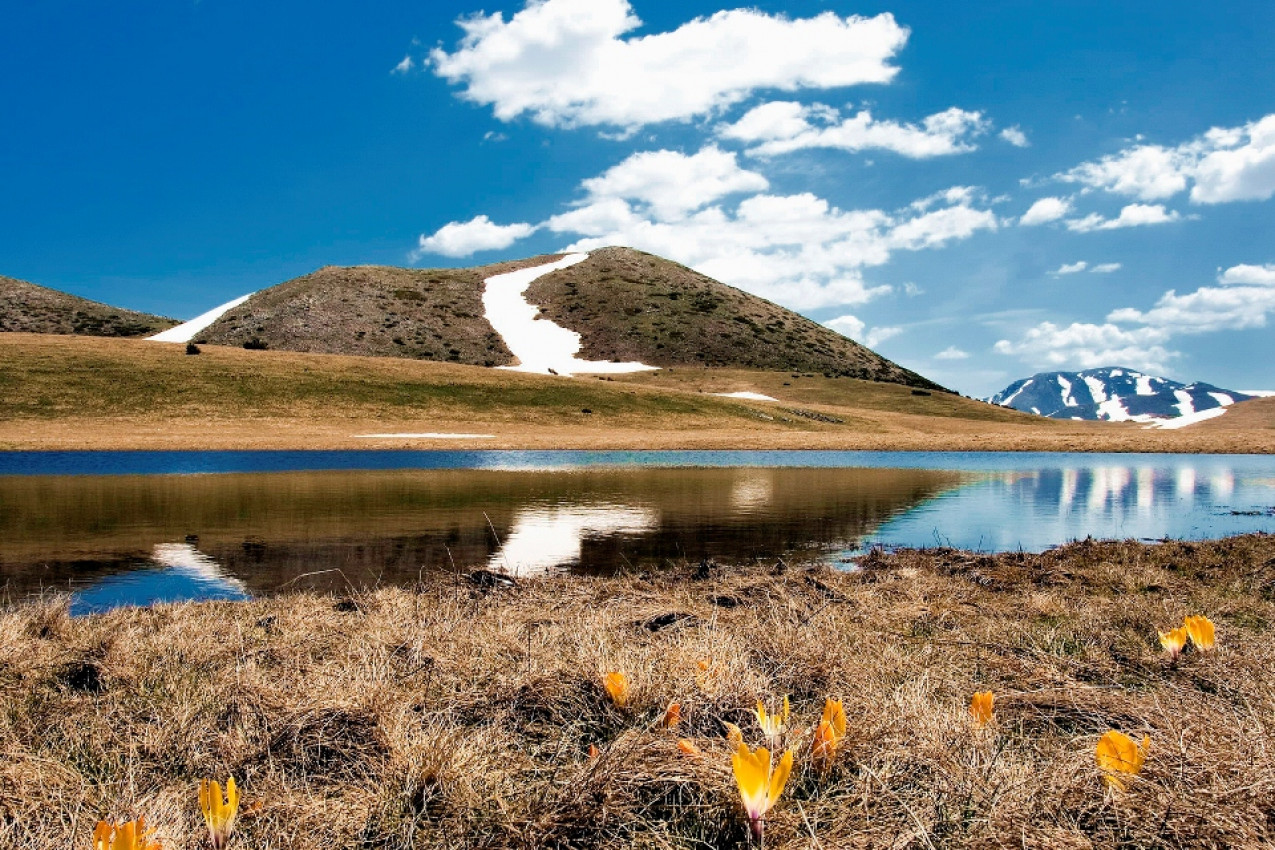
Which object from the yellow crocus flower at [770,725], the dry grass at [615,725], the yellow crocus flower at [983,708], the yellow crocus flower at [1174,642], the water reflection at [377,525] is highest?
the yellow crocus flower at [770,725]

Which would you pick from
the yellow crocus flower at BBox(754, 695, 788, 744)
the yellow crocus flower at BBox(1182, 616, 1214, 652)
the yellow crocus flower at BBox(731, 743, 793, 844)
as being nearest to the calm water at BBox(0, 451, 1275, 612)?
the yellow crocus flower at BBox(1182, 616, 1214, 652)

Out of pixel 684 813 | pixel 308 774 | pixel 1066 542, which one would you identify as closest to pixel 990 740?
pixel 684 813

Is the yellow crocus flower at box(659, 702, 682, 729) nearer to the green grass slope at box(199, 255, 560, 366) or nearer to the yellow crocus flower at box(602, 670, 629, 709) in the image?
the yellow crocus flower at box(602, 670, 629, 709)

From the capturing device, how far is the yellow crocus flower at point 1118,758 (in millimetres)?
3438

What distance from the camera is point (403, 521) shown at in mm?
20219

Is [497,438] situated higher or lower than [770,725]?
higher

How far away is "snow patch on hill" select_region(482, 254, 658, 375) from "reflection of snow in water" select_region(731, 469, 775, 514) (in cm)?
5893

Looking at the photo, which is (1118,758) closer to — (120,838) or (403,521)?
(120,838)

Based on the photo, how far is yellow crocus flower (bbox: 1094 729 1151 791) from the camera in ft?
11.3

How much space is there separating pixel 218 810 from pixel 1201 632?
6.67 meters

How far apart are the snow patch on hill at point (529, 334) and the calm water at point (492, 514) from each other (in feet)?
192

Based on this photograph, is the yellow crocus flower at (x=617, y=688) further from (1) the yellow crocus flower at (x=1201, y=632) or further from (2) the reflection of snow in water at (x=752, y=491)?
(2) the reflection of snow in water at (x=752, y=491)

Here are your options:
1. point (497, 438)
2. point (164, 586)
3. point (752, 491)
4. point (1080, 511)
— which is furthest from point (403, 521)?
point (497, 438)

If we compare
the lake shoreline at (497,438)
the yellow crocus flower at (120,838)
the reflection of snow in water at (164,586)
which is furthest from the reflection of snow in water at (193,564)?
the lake shoreline at (497,438)
